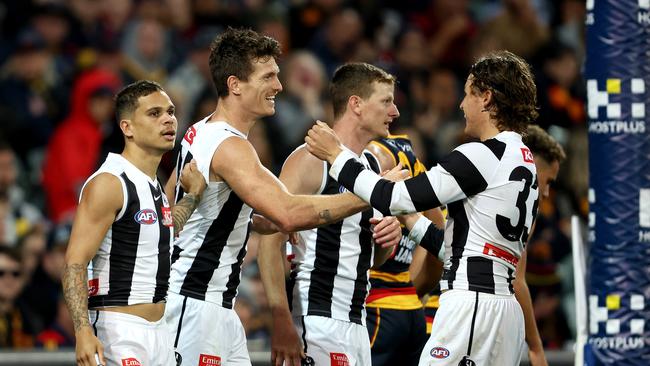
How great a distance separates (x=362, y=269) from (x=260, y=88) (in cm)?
124

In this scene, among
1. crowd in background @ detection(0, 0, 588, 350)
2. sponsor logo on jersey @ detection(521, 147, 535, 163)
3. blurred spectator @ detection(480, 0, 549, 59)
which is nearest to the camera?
sponsor logo on jersey @ detection(521, 147, 535, 163)

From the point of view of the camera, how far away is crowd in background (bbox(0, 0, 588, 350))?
417 inches

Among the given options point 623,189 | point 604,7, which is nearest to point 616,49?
point 604,7

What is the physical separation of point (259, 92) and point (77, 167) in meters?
5.40

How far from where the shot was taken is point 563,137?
1248cm

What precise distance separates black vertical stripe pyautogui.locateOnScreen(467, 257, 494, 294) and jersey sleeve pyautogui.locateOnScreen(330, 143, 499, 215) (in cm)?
34

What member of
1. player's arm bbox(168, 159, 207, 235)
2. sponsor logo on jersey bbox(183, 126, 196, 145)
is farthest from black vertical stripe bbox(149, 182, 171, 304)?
sponsor logo on jersey bbox(183, 126, 196, 145)

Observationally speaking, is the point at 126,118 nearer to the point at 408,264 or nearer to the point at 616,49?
the point at 408,264

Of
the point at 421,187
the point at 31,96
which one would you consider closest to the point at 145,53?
the point at 31,96

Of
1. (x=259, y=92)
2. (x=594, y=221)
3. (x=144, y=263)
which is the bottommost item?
(x=144, y=263)

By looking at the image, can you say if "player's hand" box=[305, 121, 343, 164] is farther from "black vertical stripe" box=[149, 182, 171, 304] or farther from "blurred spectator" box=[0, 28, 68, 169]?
"blurred spectator" box=[0, 28, 68, 169]

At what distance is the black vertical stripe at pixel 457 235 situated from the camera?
19.0 ft

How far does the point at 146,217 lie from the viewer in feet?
19.6

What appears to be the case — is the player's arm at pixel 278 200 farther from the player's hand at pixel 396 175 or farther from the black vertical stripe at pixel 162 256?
the black vertical stripe at pixel 162 256
